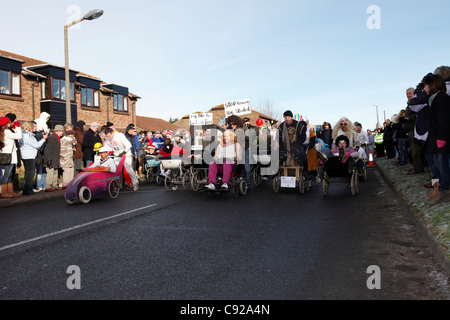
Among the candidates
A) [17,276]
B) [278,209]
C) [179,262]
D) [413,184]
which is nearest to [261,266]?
[179,262]

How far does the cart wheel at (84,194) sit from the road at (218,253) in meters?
0.73

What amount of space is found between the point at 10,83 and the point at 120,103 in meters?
14.6

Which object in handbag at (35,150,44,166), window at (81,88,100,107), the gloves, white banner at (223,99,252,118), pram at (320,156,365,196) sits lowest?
pram at (320,156,365,196)

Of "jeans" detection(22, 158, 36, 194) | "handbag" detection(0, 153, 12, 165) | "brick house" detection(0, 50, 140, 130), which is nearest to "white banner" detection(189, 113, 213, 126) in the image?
"jeans" detection(22, 158, 36, 194)

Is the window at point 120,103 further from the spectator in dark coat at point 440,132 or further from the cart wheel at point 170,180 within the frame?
the spectator in dark coat at point 440,132

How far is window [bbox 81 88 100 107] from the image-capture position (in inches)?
1342

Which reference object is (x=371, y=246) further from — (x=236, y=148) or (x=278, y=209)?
(x=236, y=148)

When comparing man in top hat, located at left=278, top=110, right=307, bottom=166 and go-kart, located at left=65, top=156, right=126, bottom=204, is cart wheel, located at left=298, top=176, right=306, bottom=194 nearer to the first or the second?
man in top hat, located at left=278, top=110, right=307, bottom=166

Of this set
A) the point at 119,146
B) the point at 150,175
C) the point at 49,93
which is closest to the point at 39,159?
the point at 119,146

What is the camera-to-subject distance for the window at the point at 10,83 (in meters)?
25.4

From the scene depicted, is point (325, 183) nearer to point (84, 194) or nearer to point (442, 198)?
point (442, 198)

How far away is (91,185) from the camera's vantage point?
952 cm

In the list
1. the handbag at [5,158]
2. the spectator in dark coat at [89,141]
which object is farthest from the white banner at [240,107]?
the handbag at [5,158]

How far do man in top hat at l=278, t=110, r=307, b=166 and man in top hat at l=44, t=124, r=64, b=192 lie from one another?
6786 mm
